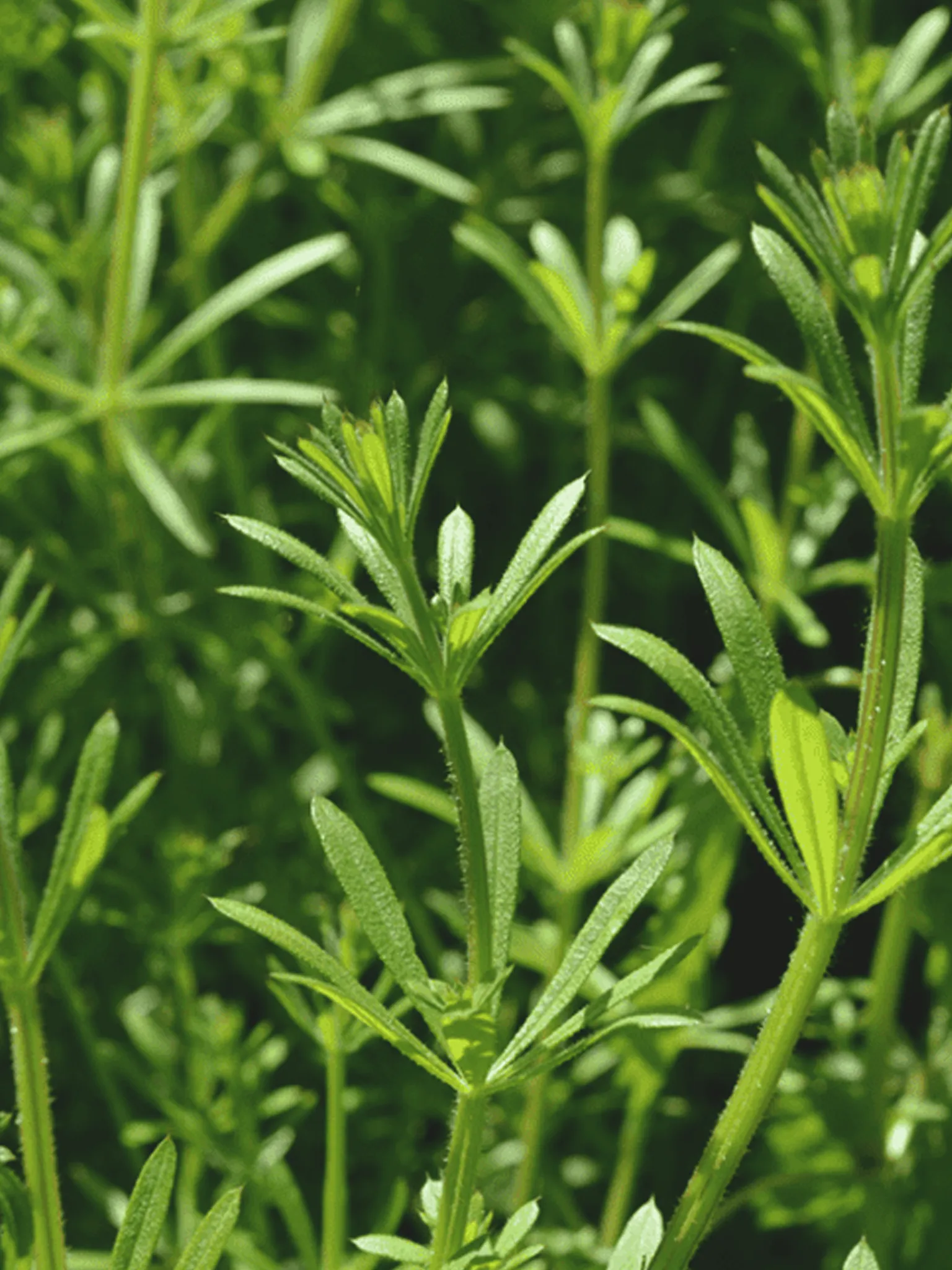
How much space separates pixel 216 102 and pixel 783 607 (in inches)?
24.7

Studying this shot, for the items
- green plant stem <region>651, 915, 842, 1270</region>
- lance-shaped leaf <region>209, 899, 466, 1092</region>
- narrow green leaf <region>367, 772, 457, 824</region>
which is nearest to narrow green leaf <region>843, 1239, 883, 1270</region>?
green plant stem <region>651, 915, 842, 1270</region>

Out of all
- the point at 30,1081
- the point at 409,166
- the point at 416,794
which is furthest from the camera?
the point at 409,166

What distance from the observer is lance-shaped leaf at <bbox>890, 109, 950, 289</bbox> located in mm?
517

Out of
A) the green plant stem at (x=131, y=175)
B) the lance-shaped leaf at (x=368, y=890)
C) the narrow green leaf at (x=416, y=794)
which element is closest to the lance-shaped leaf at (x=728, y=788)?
the lance-shaped leaf at (x=368, y=890)

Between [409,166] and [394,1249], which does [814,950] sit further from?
[409,166]

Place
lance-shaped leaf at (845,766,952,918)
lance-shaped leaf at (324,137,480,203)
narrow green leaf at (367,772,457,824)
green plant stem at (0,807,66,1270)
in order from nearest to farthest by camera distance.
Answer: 1. lance-shaped leaf at (845,766,952,918)
2. green plant stem at (0,807,66,1270)
3. narrow green leaf at (367,772,457,824)
4. lance-shaped leaf at (324,137,480,203)

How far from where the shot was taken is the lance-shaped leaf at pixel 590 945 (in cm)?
55

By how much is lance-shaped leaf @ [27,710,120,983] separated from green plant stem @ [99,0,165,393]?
45cm

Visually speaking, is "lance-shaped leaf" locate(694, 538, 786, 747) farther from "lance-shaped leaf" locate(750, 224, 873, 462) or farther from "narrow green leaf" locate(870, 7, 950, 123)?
"narrow green leaf" locate(870, 7, 950, 123)

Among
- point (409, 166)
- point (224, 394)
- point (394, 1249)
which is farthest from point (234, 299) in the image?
point (394, 1249)

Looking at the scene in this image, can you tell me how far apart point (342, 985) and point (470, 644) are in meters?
0.13

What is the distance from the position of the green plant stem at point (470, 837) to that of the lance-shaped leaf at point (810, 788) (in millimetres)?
104

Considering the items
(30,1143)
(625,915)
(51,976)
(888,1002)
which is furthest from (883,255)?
(51,976)

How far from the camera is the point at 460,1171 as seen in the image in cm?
55
